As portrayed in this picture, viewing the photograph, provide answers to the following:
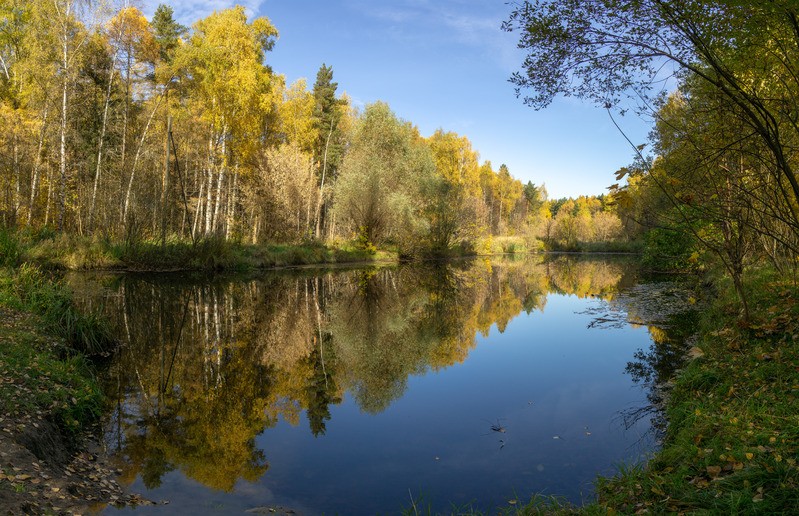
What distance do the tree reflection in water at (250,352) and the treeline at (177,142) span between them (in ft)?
13.9

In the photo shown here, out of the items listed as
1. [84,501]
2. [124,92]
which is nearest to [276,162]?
[124,92]

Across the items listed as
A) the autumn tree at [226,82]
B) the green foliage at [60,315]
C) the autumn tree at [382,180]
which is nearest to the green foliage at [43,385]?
the green foliage at [60,315]

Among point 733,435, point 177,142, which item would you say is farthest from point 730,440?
point 177,142

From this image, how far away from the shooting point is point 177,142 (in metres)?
30.9

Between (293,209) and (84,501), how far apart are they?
28.7 metres

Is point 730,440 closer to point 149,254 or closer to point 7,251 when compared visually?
point 7,251

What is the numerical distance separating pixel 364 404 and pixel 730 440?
4.92m

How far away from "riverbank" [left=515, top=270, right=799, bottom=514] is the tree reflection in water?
12.8 feet

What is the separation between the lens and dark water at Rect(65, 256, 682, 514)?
5.04 m

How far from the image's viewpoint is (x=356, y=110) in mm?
53875

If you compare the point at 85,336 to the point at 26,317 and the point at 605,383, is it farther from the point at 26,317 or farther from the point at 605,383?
the point at 605,383

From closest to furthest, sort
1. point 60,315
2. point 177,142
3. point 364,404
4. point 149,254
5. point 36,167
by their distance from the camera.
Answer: point 364,404
point 60,315
point 36,167
point 149,254
point 177,142

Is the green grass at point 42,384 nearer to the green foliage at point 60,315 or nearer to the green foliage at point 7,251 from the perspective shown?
the green foliage at point 60,315

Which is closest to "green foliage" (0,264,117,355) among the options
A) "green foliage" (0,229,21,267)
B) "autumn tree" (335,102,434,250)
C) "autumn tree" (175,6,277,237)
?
"green foliage" (0,229,21,267)
